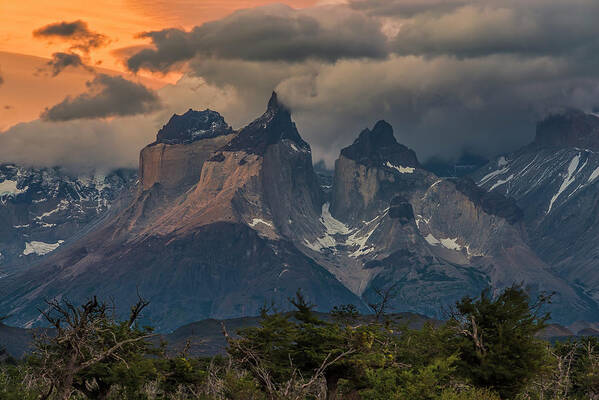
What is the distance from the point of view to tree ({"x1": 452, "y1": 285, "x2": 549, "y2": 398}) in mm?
95125

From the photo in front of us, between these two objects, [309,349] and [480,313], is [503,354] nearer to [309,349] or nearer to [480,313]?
[480,313]

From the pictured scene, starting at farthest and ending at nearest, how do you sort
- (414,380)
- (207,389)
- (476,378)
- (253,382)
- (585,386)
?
(207,389) → (585,386) → (253,382) → (476,378) → (414,380)

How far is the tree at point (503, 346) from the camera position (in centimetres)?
9512

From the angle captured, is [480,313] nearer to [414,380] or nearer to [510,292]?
[510,292]

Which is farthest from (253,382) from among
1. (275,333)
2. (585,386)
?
(585,386)

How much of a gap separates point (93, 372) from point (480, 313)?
1716 inches

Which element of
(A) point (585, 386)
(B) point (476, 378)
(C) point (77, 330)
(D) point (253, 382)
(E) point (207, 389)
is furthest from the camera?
(E) point (207, 389)

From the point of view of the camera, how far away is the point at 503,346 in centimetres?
9588

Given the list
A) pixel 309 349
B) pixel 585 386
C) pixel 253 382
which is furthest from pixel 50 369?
pixel 585 386

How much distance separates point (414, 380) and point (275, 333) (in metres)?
17.9

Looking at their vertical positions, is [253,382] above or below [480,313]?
below

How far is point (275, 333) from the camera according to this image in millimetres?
100812

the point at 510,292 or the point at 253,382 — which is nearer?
the point at 510,292

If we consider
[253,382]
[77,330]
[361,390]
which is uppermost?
[77,330]
